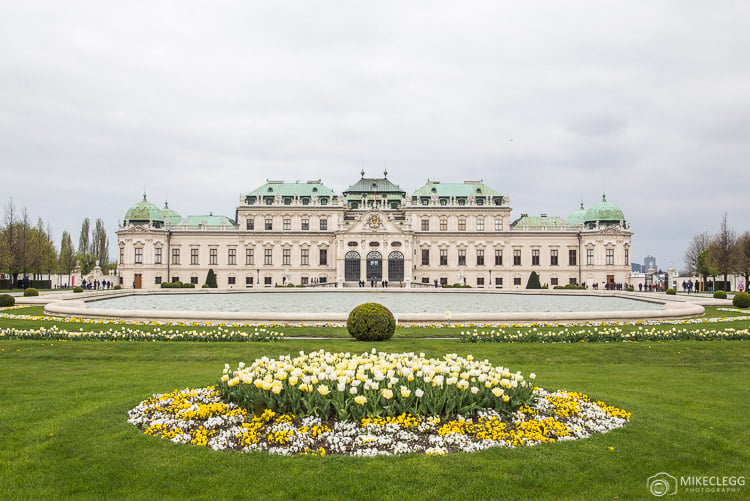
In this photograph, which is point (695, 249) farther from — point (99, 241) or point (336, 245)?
point (99, 241)

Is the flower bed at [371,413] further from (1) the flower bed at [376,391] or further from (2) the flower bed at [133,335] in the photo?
(2) the flower bed at [133,335]

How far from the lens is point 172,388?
11.2m

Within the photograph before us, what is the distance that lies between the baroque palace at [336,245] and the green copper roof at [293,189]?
58 centimetres

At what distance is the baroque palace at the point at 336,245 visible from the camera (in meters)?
80.1

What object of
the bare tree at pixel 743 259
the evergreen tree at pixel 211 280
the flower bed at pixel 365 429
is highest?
the bare tree at pixel 743 259

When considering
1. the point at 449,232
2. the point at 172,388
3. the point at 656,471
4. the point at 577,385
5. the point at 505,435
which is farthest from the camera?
the point at 449,232

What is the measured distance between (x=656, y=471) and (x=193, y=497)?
567 cm

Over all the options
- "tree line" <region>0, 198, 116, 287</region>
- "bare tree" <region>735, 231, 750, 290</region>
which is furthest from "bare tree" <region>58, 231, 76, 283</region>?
"bare tree" <region>735, 231, 750, 290</region>

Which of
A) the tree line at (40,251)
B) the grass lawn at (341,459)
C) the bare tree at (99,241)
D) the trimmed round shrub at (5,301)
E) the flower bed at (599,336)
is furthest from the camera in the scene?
the bare tree at (99,241)

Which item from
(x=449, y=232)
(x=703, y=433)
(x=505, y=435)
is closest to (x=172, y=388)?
(x=505, y=435)

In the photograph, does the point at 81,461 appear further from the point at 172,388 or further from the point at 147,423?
the point at 172,388

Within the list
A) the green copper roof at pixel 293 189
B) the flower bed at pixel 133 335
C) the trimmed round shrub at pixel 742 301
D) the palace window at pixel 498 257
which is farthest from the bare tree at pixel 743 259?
the flower bed at pixel 133 335

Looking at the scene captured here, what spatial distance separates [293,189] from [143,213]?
2293 cm

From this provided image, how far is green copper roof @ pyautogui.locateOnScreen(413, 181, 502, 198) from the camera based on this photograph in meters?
83.2
